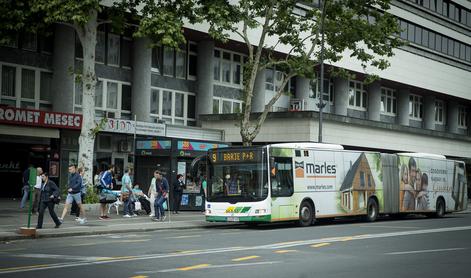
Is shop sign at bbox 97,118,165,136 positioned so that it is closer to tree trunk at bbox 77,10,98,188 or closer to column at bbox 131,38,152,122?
column at bbox 131,38,152,122

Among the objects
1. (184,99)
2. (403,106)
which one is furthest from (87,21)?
(403,106)

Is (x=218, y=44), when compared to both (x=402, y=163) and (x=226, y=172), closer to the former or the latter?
(x=402, y=163)

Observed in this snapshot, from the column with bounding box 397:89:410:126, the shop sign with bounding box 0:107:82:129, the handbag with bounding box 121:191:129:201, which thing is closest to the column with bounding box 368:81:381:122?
the column with bounding box 397:89:410:126

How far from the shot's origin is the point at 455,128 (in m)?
68.9

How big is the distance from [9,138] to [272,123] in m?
15.2

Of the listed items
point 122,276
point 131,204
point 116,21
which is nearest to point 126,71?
point 116,21

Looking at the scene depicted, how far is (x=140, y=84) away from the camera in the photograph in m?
39.4

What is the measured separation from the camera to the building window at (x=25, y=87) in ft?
111

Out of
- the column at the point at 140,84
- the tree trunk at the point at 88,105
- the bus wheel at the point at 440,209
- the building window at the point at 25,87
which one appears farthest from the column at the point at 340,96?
the tree trunk at the point at 88,105

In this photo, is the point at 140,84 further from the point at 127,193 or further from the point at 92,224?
the point at 92,224

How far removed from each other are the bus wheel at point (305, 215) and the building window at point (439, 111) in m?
45.9

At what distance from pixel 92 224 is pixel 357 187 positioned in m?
11.2

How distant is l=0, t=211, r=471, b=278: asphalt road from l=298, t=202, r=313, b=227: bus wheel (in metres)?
3.92

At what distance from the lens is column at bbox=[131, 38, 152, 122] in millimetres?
39438
